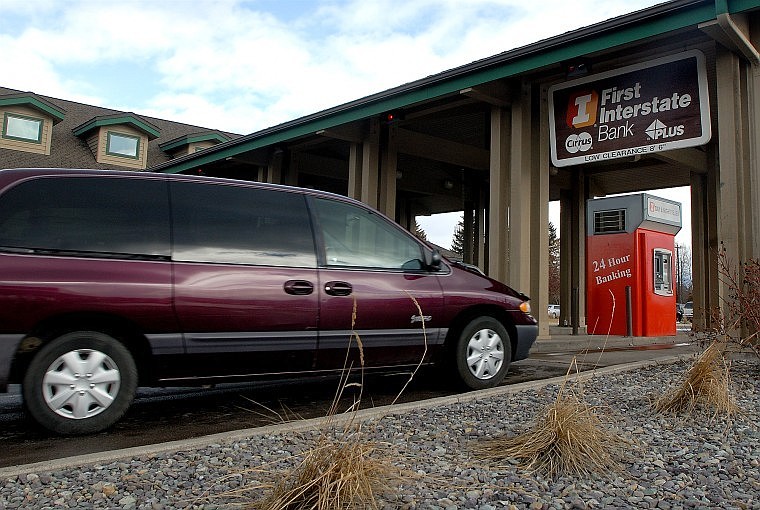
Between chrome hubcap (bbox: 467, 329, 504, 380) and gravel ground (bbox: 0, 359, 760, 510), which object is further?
chrome hubcap (bbox: 467, 329, 504, 380)

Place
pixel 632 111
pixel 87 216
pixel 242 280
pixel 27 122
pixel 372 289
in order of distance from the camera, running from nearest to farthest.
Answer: pixel 87 216 → pixel 242 280 → pixel 372 289 → pixel 632 111 → pixel 27 122

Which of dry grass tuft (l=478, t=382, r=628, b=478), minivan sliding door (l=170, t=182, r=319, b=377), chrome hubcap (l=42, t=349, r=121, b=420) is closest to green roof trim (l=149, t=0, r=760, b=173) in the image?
minivan sliding door (l=170, t=182, r=319, b=377)

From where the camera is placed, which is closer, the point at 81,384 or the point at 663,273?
the point at 81,384

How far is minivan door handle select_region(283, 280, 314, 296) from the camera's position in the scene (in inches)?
179

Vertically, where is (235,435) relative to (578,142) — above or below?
below

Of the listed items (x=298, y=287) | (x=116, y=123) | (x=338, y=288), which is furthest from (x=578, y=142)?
(x=116, y=123)

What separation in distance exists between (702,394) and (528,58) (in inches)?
232

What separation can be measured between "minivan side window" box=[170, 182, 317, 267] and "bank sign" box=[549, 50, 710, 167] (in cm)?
558

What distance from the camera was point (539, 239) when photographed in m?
10.3

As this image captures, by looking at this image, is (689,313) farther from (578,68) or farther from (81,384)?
(81,384)

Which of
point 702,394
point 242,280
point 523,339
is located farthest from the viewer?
point 523,339

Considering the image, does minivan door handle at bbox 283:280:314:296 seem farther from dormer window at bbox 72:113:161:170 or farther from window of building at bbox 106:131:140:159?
window of building at bbox 106:131:140:159

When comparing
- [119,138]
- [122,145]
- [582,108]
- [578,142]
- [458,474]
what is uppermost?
[119,138]

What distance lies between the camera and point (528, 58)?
8.78 m
